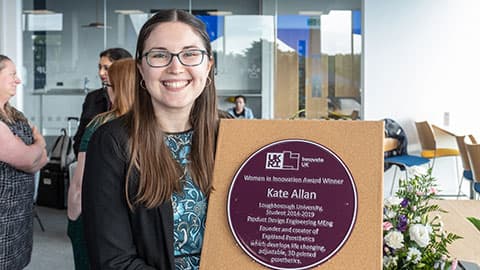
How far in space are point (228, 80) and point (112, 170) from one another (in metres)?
7.12

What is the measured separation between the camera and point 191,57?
1383 millimetres

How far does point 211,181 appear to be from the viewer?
138cm

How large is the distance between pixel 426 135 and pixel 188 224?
638cm

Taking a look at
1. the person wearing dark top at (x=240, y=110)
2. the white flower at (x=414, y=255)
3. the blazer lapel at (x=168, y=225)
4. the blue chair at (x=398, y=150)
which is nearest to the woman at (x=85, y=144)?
the blazer lapel at (x=168, y=225)

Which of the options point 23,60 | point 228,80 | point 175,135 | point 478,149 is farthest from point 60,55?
point 175,135

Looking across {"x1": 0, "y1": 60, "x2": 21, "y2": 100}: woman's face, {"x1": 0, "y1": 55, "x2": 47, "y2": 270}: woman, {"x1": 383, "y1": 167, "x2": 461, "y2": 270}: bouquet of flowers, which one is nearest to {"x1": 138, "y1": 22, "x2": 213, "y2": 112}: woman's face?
{"x1": 383, "y1": 167, "x2": 461, "y2": 270}: bouquet of flowers

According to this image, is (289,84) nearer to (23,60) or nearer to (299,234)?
(23,60)

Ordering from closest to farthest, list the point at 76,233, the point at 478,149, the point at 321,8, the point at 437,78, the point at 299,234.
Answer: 1. the point at 299,234
2. the point at 76,233
3. the point at 478,149
4. the point at 437,78
5. the point at 321,8

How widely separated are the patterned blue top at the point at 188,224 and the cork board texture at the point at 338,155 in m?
0.06

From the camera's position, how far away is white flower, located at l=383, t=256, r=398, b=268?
4.46 ft

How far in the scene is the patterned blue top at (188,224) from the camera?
1.38 m

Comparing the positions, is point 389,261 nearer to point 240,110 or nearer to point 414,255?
point 414,255

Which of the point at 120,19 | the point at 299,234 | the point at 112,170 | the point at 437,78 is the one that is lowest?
the point at 299,234

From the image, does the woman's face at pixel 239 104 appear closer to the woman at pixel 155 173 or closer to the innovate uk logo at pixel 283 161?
the woman at pixel 155 173
